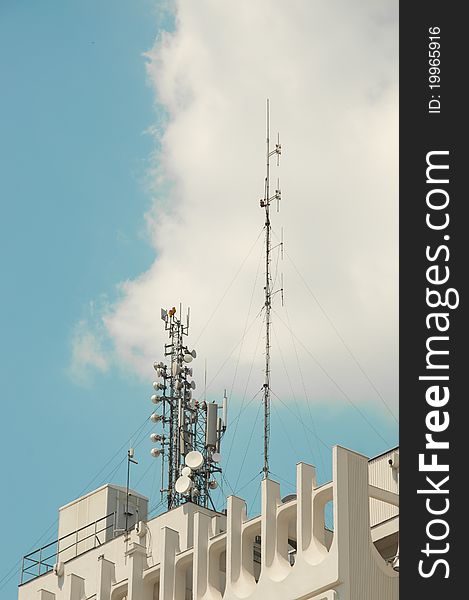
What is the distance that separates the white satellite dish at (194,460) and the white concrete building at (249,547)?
6.70 feet

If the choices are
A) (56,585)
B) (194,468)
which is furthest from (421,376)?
(56,585)

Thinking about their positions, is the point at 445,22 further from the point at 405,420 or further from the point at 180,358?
the point at 180,358

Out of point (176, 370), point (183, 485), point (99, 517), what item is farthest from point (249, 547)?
point (176, 370)

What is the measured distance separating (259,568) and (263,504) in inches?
304

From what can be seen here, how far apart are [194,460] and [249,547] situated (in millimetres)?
9122


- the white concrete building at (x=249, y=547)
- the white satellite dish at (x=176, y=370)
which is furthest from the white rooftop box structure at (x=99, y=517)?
the white satellite dish at (x=176, y=370)

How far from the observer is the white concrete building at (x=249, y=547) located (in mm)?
54688

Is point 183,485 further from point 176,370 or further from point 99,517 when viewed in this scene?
point 176,370

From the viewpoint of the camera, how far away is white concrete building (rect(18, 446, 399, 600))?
5469cm

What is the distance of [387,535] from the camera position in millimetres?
58375

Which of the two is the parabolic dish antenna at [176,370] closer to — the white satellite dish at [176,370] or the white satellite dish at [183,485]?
the white satellite dish at [176,370]

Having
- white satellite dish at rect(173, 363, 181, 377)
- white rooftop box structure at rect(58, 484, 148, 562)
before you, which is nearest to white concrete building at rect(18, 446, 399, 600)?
white rooftop box structure at rect(58, 484, 148, 562)

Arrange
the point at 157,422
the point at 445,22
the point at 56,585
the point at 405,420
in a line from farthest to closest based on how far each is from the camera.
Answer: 1. the point at 157,422
2. the point at 56,585
3. the point at 445,22
4. the point at 405,420

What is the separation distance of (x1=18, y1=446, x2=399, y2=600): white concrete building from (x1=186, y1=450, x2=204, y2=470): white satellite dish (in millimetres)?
2042
